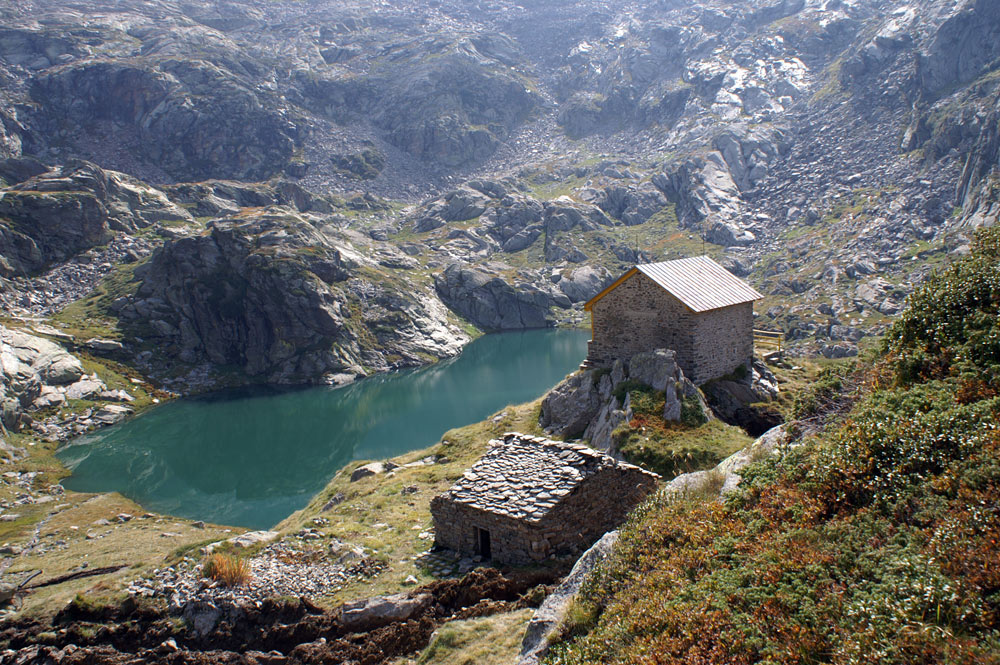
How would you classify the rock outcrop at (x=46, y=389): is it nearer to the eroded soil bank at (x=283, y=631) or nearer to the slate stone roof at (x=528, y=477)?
the eroded soil bank at (x=283, y=631)

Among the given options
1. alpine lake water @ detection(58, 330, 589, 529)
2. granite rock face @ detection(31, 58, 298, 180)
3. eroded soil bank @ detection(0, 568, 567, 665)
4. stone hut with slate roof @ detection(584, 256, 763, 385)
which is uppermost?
granite rock face @ detection(31, 58, 298, 180)

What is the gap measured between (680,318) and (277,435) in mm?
44044

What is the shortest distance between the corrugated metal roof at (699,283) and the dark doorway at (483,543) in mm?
13634

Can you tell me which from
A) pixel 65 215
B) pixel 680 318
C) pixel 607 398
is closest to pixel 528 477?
pixel 607 398

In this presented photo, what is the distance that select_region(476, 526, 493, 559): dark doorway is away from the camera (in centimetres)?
1439

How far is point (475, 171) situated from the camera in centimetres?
17862

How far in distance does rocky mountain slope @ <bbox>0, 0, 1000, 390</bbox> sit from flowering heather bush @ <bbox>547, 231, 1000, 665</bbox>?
2287 inches

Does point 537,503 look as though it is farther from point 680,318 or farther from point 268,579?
point 680,318

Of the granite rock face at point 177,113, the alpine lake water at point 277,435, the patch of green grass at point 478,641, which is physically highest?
the granite rock face at point 177,113

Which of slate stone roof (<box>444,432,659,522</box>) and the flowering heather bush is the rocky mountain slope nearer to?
slate stone roof (<box>444,432,659,522</box>)

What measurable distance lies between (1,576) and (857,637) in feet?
80.0

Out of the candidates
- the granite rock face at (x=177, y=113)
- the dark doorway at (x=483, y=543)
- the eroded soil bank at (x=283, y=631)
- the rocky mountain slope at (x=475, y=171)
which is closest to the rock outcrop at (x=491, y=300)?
the rocky mountain slope at (x=475, y=171)

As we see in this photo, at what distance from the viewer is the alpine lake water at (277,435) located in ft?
137

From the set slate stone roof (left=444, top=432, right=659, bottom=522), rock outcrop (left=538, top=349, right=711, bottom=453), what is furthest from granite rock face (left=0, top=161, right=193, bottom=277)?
slate stone roof (left=444, top=432, right=659, bottom=522)
